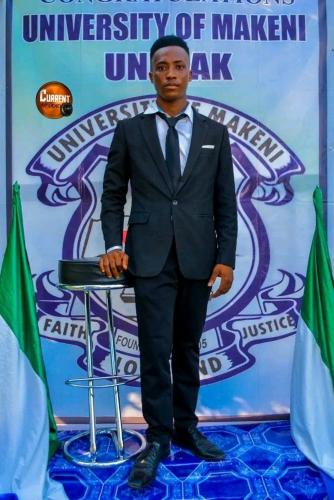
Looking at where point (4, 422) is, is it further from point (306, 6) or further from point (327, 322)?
point (306, 6)

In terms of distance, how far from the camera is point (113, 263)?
8.17ft

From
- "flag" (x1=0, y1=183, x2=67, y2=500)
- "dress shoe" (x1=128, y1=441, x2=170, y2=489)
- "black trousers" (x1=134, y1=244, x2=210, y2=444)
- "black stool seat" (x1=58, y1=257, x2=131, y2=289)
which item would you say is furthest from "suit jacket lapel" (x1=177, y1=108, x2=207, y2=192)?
"dress shoe" (x1=128, y1=441, x2=170, y2=489)

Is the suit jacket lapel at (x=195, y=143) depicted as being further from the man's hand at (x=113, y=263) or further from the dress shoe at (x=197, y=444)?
the dress shoe at (x=197, y=444)

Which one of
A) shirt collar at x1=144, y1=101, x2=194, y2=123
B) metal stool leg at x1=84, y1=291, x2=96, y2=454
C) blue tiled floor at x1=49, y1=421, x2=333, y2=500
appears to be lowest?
blue tiled floor at x1=49, y1=421, x2=333, y2=500

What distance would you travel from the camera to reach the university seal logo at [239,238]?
3168 mm

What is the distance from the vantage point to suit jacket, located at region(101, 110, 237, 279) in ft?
8.23

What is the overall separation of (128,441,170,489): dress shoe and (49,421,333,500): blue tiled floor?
36mm

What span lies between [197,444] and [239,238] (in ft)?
3.90

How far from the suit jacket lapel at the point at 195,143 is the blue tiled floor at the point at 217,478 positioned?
1317 mm

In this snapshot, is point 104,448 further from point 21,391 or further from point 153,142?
point 153,142

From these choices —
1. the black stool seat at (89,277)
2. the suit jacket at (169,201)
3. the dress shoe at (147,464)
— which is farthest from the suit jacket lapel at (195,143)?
the dress shoe at (147,464)

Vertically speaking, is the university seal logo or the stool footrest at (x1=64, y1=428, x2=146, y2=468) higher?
the university seal logo

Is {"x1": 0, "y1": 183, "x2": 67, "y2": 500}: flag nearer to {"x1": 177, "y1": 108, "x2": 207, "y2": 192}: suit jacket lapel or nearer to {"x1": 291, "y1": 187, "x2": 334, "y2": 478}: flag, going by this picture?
{"x1": 177, "y1": 108, "x2": 207, "y2": 192}: suit jacket lapel

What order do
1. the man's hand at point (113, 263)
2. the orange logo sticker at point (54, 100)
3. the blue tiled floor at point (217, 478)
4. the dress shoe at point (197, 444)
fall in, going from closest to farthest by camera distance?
the blue tiled floor at point (217, 478)
the man's hand at point (113, 263)
the dress shoe at point (197, 444)
the orange logo sticker at point (54, 100)
